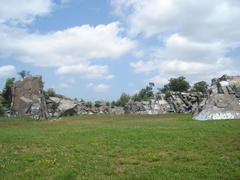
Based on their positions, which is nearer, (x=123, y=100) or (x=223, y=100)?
(x=223, y=100)

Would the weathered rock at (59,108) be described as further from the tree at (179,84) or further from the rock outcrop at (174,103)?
the tree at (179,84)

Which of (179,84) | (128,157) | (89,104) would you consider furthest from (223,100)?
(179,84)

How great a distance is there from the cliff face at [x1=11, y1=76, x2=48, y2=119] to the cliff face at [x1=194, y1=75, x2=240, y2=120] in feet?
102

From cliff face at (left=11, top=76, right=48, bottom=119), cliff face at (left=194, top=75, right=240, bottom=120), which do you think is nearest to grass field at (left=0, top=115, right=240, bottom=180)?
cliff face at (left=194, top=75, right=240, bottom=120)

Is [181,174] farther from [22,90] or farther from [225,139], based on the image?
[22,90]

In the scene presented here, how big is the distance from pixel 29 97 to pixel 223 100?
3595 cm

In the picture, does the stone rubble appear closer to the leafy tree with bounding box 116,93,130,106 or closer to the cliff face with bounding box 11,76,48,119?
the cliff face with bounding box 11,76,48,119

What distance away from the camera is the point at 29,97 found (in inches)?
2534

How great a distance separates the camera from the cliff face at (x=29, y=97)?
6288 centimetres

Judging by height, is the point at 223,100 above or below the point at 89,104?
below

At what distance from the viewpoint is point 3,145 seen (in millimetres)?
20016

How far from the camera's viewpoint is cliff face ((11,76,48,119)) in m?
62.9

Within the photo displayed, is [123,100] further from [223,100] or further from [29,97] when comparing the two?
[223,100]

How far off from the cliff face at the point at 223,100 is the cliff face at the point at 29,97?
3107 centimetres
